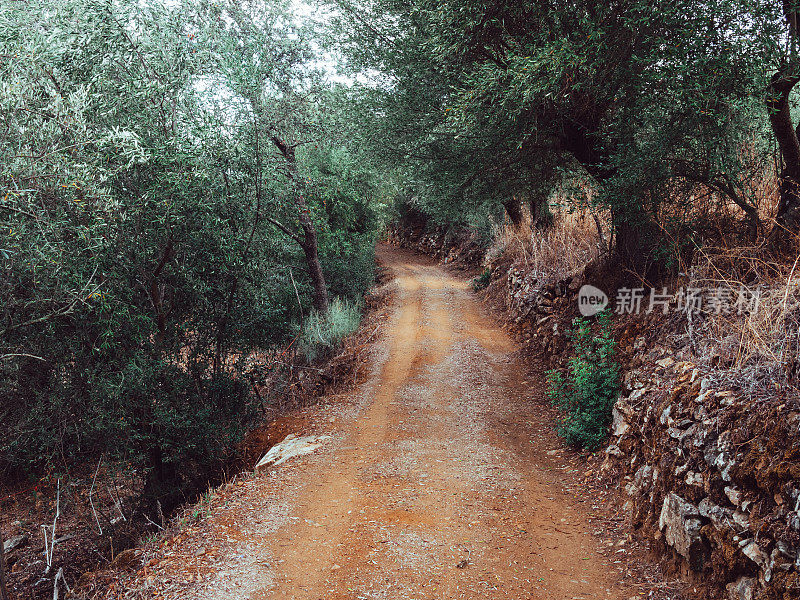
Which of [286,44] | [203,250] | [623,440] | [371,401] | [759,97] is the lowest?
[371,401]

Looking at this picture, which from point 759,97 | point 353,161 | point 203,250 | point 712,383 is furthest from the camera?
point 353,161

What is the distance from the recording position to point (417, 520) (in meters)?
5.74

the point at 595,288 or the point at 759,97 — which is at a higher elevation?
the point at 759,97

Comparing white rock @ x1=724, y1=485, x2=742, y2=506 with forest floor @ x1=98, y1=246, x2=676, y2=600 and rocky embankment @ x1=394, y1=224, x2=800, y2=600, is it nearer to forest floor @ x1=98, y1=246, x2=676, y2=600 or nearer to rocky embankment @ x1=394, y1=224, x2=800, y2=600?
rocky embankment @ x1=394, y1=224, x2=800, y2=600

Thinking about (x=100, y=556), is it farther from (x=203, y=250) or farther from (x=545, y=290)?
(x=545, y=290)

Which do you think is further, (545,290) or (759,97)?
(545,290)

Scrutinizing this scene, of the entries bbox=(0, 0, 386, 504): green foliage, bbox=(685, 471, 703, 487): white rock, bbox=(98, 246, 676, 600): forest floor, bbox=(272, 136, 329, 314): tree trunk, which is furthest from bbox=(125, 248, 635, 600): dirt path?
bbox=(272, 136, 329, 314): tree trunk

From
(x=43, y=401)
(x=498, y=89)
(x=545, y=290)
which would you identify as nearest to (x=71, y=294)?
(x=43, y=401)

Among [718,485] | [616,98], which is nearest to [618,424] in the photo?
[718,485]

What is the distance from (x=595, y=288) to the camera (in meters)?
9.47

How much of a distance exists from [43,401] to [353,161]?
31.5 ft

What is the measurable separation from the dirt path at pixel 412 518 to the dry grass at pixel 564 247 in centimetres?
336

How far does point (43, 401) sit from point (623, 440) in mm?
8702

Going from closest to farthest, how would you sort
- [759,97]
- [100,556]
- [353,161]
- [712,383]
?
[712,383], [759,97], [100,556], [353,161]
